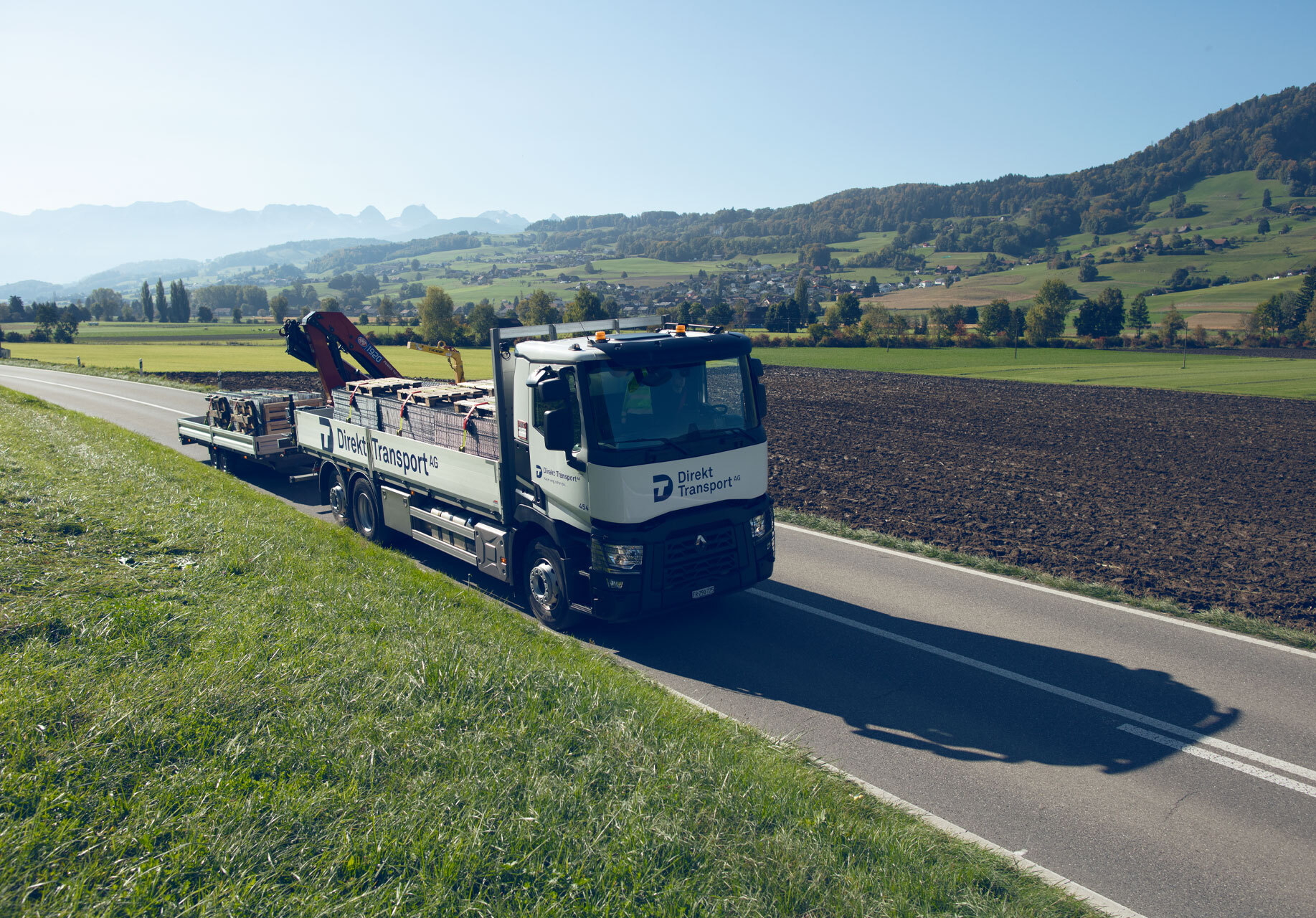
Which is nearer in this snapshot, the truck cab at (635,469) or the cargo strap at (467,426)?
the truck cab at (635,469)

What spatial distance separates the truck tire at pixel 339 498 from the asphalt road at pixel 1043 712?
2.99 m

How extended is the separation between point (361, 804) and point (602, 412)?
14.8 ft

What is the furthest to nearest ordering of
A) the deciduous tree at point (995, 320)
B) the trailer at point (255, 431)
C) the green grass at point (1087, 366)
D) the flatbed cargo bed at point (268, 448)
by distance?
the deciduous tree at point (995, 320) < the green grass at point (1087, 366) < the trailer at point (255, 431) < the flatbed cargo bed at point (268, 448)

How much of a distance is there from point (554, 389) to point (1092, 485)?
44.8 feet

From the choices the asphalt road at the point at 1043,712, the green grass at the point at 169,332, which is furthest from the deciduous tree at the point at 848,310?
the asphalt road at the point at 1043,712

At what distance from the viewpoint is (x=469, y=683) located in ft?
18.5

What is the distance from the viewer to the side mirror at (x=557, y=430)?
7.57m

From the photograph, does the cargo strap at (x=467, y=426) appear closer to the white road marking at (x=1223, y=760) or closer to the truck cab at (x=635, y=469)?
the truck cab at (x=635, y=469)

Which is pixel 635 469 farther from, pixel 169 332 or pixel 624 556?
pixel 169 332

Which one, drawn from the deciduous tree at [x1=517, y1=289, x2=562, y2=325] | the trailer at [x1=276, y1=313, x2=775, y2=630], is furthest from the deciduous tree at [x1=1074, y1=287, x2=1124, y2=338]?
the trailer at [x1=276, y1=313, x2=775, y2=630]

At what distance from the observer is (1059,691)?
7168 mm

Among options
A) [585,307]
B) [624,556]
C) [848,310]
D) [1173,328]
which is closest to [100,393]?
[624,556]

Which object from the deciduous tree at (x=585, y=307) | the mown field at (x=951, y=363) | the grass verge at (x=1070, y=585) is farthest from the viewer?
the deciduous tree at (x=585, y=307)

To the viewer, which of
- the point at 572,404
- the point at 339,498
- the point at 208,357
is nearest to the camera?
the point at 572,404
